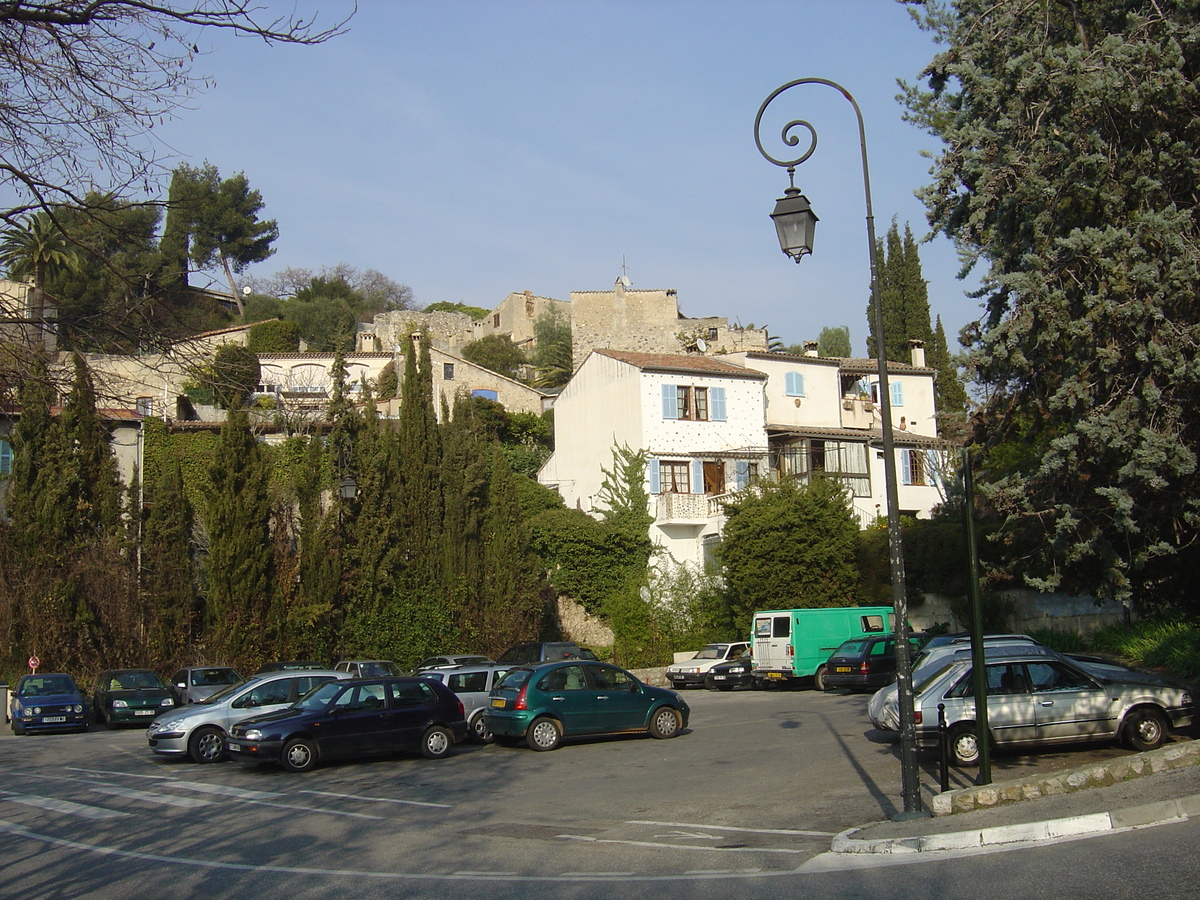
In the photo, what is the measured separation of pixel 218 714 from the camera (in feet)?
61.2

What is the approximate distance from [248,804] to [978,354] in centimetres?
1208

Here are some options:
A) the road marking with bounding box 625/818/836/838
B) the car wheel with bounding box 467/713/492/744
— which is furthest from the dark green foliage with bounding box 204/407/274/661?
the road marking with bounding box 625/818/836/838

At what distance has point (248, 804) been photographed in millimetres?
13672

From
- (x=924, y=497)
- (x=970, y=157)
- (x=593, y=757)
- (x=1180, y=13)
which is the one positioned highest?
(x=1180, y=13)

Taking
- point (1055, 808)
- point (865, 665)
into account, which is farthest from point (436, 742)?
point (865, 665)

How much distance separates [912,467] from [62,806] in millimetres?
38391

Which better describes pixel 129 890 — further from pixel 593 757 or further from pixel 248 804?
pixel 593 757

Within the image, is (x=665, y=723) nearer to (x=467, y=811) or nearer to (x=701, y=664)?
(x=467, y=811)

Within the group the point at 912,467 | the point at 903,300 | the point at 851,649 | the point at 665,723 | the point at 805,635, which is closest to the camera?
the point at 665,723

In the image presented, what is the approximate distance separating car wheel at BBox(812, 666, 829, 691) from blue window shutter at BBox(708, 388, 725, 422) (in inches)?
652

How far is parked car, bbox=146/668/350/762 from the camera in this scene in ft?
59.9

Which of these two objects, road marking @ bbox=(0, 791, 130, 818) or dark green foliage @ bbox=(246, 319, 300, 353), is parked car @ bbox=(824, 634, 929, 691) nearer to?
road marking @ bbox=(0, 791, 130, 818)

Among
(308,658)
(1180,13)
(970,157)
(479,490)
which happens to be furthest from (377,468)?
(1180,13)

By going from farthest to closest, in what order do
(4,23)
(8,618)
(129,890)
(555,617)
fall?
(555,617)
(8,618)
(129,890)
(4,23)
